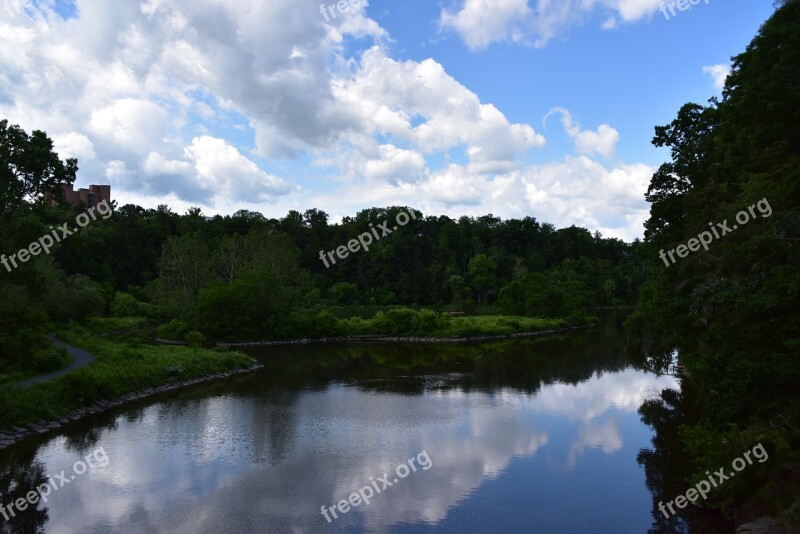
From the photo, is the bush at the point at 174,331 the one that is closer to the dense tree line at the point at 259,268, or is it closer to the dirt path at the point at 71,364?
the dense tree line at the point at 259,268

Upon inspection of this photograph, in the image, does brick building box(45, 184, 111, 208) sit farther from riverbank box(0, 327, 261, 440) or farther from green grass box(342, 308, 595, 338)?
riverbank box(0, 327, 261, 440)

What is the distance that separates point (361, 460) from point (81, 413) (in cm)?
1420

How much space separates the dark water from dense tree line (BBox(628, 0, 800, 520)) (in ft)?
8.67

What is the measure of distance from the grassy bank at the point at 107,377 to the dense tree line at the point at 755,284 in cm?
2425

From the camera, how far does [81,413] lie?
24734 millimetres

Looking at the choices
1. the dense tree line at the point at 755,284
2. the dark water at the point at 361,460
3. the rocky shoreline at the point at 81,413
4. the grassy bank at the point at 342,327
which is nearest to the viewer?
the dense tree line at the point at 755,284

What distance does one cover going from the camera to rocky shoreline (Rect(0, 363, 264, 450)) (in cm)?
2064

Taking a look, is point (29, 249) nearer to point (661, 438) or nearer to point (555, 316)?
point (661, 438)

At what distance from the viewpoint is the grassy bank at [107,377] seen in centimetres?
2202

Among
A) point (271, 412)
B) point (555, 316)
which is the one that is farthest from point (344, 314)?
point (271, 412)

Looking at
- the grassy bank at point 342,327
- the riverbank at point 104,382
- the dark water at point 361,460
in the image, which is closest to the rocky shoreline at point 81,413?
the riverbank at point 104,382

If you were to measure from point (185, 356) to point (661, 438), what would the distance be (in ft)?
94.9

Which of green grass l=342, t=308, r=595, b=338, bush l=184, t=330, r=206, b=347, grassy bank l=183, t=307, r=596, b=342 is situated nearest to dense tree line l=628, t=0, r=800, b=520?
bush l=184, t=330, r=206, b=347

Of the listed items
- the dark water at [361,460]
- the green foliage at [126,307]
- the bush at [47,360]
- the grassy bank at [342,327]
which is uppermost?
the green foliage at [126,307]
